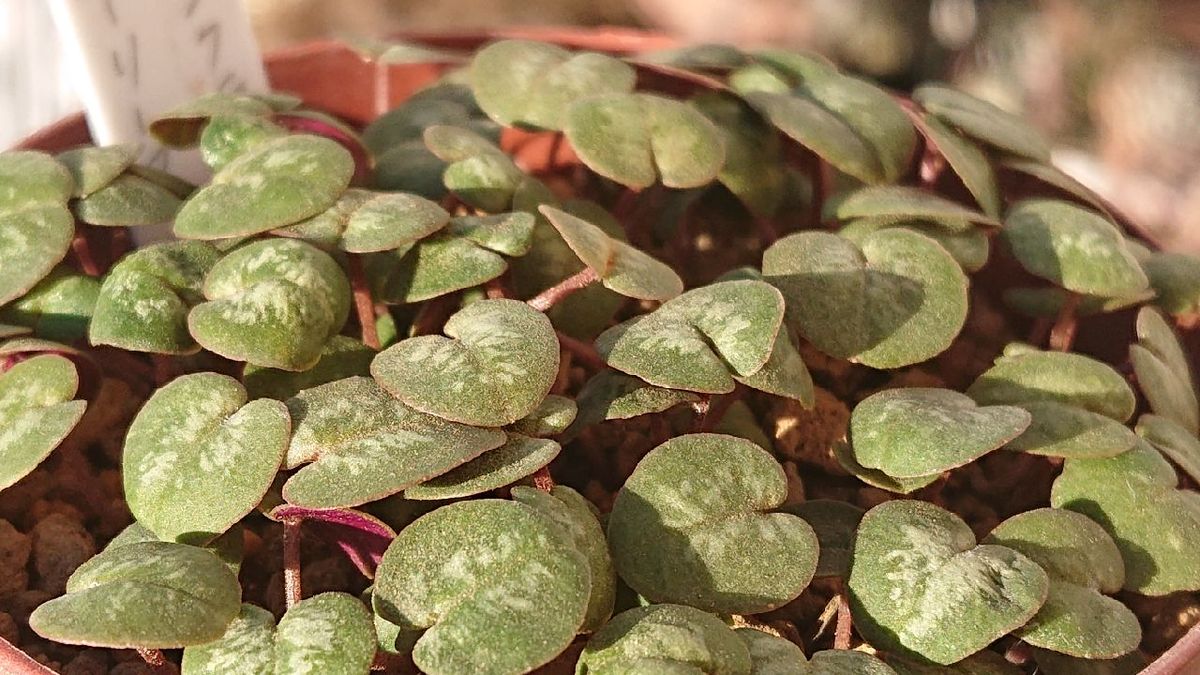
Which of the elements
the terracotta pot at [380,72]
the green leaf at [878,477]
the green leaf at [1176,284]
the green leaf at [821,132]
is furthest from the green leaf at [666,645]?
the terracotta pot at [380,72]

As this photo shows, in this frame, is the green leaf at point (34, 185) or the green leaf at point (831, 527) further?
the green leaf at point (34, 185)

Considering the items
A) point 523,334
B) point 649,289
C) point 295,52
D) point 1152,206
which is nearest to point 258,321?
point 523,334

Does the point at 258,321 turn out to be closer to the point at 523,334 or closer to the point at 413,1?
the point at 523,334

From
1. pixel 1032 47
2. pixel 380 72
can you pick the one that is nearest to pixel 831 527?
pixel 380 72

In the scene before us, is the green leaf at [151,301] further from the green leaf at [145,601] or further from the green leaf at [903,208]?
the green leaf at [903,208]

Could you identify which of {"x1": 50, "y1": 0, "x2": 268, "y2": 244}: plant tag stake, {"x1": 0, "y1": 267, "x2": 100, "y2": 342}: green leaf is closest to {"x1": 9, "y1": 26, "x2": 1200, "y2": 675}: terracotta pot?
{"x1": 50, "y1": 0, "x2": 268, "y2": 244}: plant tag stake

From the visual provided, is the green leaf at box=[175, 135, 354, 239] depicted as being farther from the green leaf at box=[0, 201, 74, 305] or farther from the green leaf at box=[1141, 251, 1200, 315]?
the green leaf at box=[1141, 251, 1200, 315]
